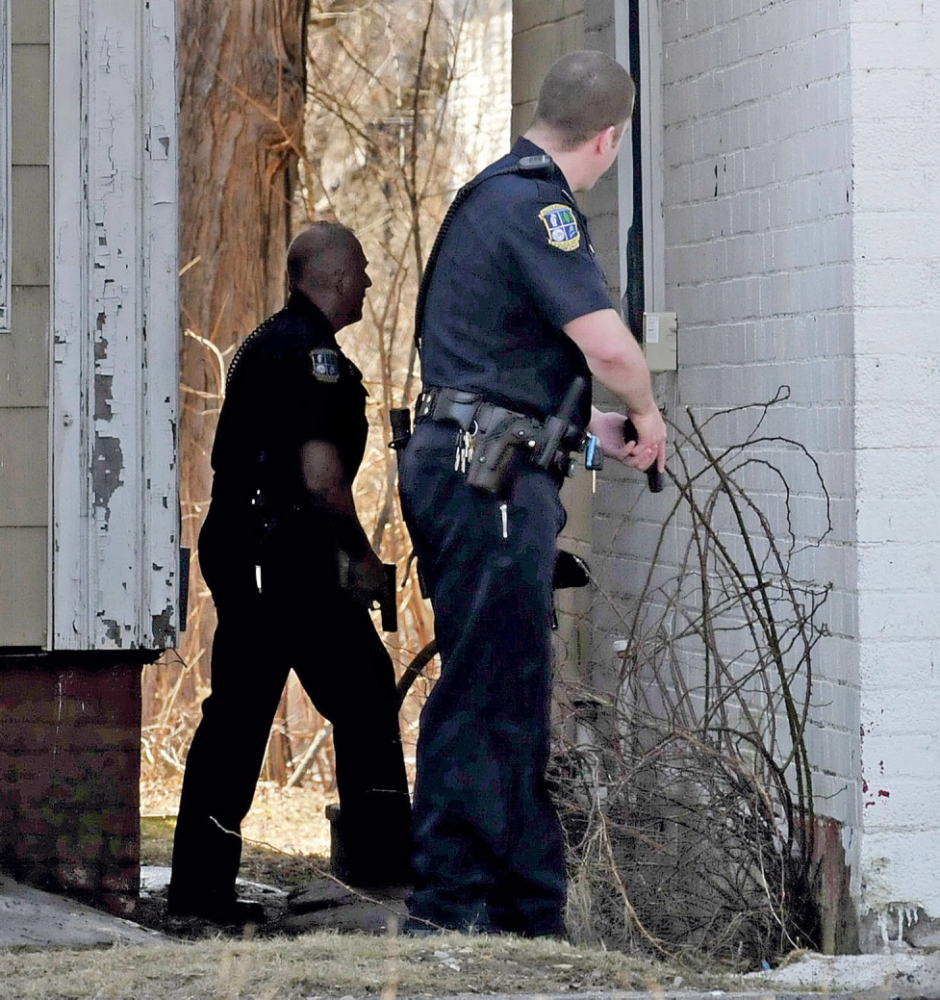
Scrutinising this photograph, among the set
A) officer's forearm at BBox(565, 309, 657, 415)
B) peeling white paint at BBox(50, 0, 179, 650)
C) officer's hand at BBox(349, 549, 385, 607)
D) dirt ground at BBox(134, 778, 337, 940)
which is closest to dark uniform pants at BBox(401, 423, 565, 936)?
officer's forearm at BBox(565, 309, 657, 415)

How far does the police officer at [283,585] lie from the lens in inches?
219

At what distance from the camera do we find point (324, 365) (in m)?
5.59

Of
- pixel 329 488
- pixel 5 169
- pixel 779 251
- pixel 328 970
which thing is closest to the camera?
pixel 328 970

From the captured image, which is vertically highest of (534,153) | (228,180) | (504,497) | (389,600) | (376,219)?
(376,219)

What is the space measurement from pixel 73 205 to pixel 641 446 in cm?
185

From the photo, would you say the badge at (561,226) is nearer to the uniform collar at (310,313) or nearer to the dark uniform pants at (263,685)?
the uniform collar at (310,313)

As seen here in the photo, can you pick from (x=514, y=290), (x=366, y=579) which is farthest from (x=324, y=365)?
(x=514, y=290)

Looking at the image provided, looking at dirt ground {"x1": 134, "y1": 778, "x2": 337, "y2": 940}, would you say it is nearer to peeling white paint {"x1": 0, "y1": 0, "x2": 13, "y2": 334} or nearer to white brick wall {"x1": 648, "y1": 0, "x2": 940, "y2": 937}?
peeling white paint {"x1": 0, "y1": 0, "x2": 13, "y2": 334}

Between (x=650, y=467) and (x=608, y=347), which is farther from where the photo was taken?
(x=650, y=467)

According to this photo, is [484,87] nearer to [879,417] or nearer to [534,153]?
[534,153]

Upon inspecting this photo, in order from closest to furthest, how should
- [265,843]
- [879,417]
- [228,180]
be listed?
[879,417], [265,843], [228,180]

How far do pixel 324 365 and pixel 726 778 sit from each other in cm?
189

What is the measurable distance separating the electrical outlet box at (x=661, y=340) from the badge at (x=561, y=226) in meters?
1.35

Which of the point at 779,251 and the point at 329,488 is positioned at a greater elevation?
the point at 779,251
